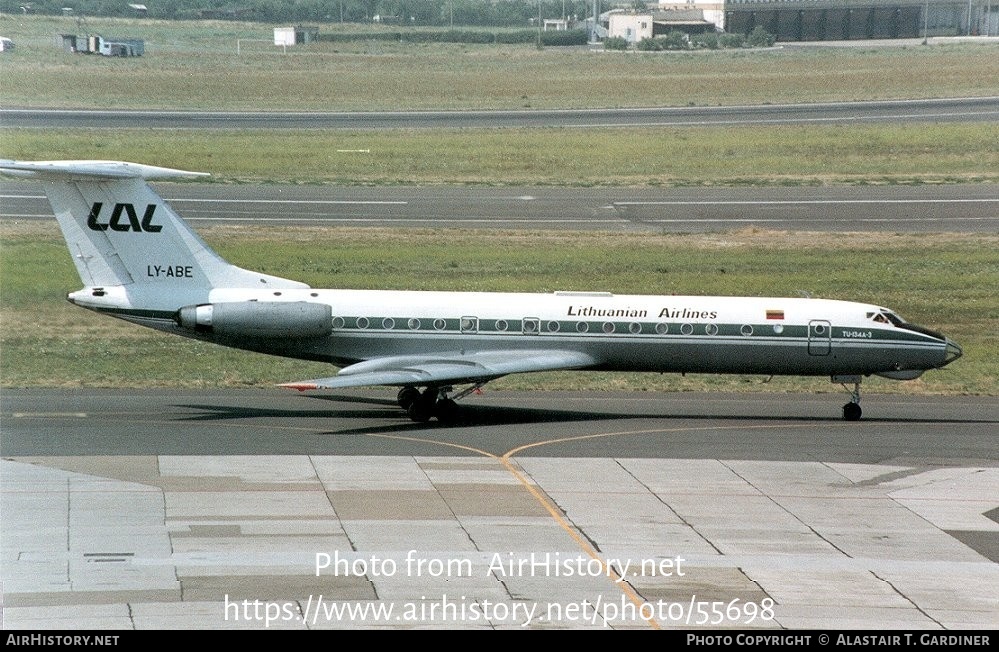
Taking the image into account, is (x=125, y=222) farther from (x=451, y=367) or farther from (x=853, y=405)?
(x=853, y=405)

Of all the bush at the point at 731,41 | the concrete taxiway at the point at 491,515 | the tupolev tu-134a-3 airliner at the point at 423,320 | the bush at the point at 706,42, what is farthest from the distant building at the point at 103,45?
the bush at the point at 731,41

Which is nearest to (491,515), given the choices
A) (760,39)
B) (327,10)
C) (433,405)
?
(433,405)

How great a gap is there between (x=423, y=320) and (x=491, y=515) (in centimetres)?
1043

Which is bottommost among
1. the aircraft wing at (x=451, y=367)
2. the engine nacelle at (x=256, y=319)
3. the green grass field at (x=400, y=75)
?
the aircraft wing at (x=451, y=367)

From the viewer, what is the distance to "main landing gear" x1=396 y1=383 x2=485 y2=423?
113 feet

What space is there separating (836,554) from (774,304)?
13.0 metres

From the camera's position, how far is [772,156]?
78.2 m

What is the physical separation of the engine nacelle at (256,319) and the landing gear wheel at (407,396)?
2686mm

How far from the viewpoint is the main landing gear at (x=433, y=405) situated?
34.5 metres

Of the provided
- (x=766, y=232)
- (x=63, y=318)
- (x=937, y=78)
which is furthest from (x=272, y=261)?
(x=937, y=78)

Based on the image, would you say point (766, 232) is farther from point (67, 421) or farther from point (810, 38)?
point (810, 38)

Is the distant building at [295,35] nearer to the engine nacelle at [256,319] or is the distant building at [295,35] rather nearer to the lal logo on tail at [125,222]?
the lal logo on tail at [125,222]

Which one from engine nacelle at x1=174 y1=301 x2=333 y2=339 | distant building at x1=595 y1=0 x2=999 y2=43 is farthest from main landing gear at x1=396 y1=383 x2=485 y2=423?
distant building at x1=595 y1=0 x2=999 y2=43

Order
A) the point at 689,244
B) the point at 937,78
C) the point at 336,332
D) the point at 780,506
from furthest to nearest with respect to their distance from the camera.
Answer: the point at 937,78 → the point at 689,244 → the point at 336,332 → the point at 780,506
